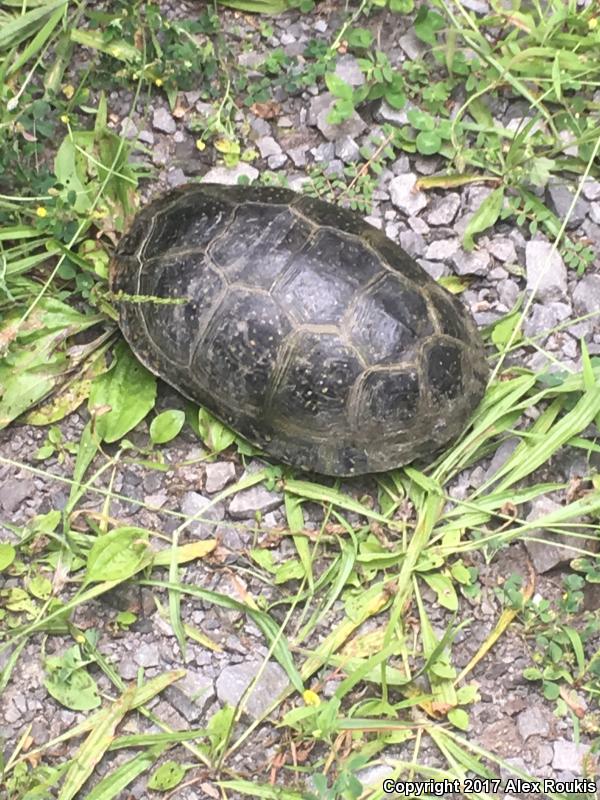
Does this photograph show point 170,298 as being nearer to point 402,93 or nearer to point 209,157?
point 209,157

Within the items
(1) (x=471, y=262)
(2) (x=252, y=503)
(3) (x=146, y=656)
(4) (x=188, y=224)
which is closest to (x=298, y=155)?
(4) (x=188, y=224)

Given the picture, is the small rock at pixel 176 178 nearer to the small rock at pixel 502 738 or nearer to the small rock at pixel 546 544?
the small rock at pixel 546 544

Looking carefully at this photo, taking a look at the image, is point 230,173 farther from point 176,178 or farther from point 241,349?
point 241,349

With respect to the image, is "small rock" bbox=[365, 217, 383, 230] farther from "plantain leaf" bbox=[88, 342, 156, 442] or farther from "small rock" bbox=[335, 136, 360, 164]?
"plantain leaf" bbox=[88, 342, 156, 442]

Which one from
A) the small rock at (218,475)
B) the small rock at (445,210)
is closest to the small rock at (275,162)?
the small rock at (445,210)

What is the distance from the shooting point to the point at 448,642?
2191 mm

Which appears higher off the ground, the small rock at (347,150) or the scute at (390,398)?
the small rock at (347,150)

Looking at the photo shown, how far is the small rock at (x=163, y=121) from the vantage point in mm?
2549

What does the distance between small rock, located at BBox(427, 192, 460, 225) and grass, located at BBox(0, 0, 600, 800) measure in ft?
0.15

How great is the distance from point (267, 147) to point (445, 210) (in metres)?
0.62

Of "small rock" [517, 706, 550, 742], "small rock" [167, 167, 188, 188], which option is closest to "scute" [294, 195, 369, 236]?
"small rock" [167, 167, 188, 188]

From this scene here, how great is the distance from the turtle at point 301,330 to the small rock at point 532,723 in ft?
2.51

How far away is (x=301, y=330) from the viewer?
208 cm

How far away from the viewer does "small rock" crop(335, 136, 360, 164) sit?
254 centimetres
